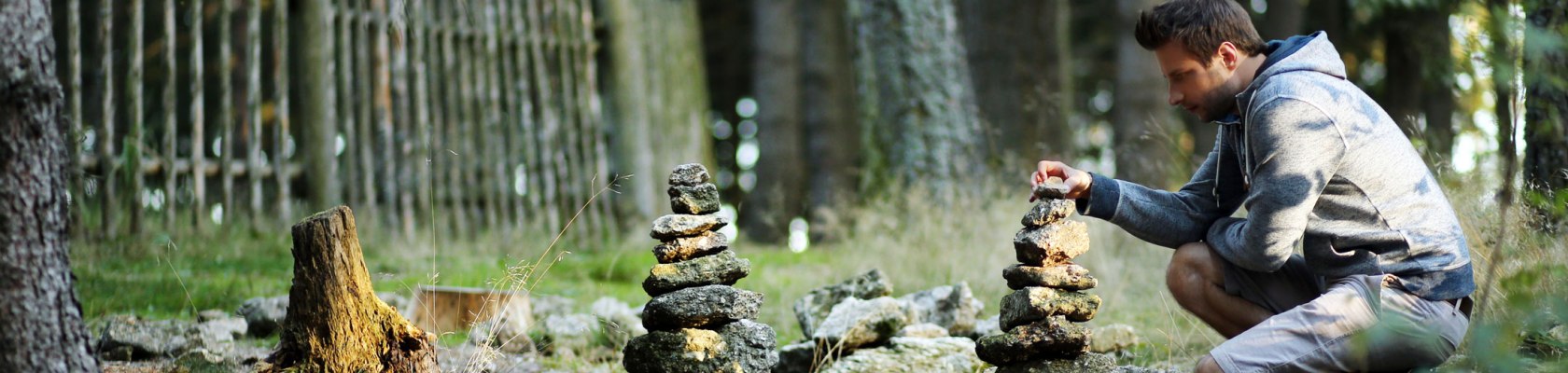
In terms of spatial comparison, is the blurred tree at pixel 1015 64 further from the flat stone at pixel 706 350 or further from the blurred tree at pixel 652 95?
the flat stone at pixel 706 350

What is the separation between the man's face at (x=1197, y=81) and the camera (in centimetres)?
311

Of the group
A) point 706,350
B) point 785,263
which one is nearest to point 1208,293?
point 706,350

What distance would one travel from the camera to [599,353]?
14.4 ft

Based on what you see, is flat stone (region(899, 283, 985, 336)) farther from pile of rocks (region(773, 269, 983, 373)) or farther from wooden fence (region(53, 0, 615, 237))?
wooden fence (region(53, 0, 615, 237))

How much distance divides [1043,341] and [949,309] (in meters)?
1.58

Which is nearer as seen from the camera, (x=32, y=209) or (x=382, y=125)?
(x=32, y=209)

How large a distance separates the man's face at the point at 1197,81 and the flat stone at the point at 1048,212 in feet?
1.28

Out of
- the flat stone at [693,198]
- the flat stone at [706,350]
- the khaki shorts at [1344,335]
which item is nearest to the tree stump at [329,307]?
the flat stone at [706,350]

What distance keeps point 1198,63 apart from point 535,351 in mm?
2449

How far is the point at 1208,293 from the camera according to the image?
339 centimetres

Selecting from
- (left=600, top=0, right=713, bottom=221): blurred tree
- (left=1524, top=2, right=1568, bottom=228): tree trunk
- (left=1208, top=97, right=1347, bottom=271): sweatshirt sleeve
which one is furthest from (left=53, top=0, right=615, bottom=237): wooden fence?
(left=1524, top=2, right=1568, bottom=228): tree trunk

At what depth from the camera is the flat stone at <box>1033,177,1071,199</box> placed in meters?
3.27

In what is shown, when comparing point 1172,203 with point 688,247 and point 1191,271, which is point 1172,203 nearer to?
point 1191,271

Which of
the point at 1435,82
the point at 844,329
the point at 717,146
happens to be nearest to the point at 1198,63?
the point at 844,329
